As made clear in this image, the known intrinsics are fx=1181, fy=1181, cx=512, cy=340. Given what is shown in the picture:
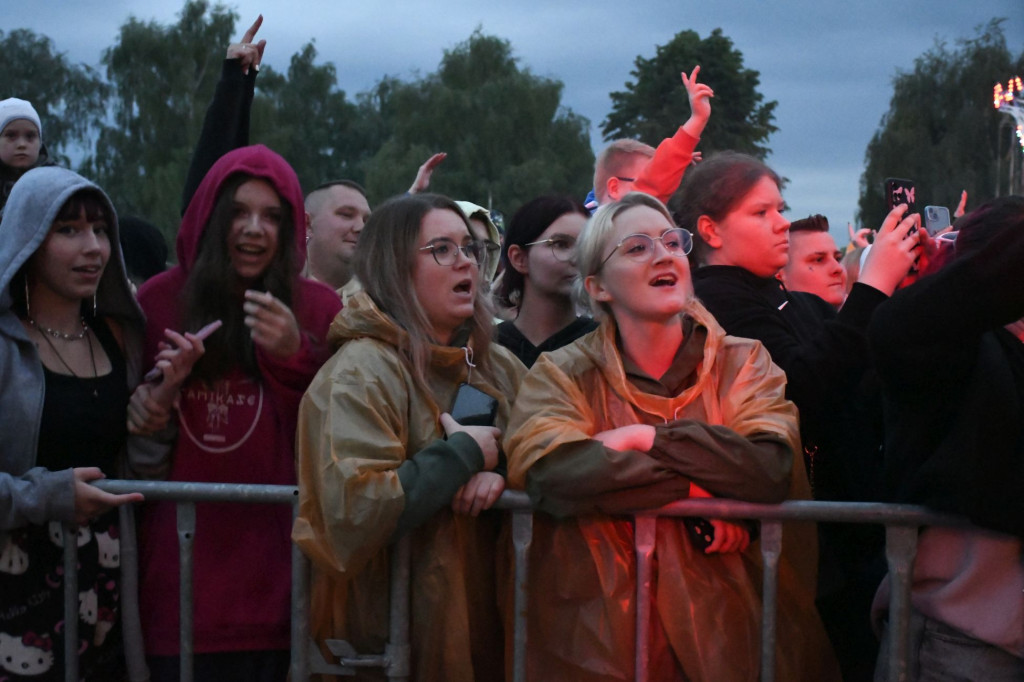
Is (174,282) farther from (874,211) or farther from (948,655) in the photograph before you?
(874,211)

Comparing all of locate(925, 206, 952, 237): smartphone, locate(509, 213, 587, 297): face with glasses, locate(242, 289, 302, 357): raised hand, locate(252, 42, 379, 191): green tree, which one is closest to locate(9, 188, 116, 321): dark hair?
locate(242, 289, 302, 357): raised hand

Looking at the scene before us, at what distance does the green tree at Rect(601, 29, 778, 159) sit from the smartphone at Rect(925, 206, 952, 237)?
39503mm

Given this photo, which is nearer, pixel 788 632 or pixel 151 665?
pixel 788 632

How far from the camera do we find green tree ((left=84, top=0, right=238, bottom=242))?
4022 cm

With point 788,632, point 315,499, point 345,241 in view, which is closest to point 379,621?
point 315,499

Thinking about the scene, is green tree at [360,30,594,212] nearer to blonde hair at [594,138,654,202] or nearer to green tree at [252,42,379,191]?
green tree at [252,42,379,191]

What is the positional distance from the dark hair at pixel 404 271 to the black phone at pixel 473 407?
0.13m

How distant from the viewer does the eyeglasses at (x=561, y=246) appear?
15.6ft

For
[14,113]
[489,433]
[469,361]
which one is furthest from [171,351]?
[14,113]

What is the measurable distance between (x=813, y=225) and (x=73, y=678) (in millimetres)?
4018

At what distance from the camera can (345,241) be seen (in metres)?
5.94

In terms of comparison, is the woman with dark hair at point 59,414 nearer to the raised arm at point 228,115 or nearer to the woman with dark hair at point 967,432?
the raised arm at point 228,115

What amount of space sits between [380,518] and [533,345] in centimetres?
167

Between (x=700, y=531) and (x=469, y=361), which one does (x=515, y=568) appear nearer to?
(x=700, y=531)
